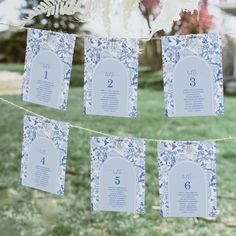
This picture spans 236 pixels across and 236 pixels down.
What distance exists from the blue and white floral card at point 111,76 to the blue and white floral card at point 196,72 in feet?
0.24

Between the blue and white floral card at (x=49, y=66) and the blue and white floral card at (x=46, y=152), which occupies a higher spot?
the blue and white floral card at (x=49, y=66)

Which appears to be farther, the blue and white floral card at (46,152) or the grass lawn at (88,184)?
the grass lawn at (88,184)

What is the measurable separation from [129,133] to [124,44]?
5.77 ft

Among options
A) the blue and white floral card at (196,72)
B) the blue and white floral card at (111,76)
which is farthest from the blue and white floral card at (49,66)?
the blue and white floral card at (196,72)

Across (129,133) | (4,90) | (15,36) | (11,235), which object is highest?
(15,36)

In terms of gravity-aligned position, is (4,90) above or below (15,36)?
below

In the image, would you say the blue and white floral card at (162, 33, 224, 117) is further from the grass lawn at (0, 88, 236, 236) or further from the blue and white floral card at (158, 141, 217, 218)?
the grass lawn at (0, 88, 236, 236)

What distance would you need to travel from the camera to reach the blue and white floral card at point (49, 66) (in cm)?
118

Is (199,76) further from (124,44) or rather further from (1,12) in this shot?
(1,12)

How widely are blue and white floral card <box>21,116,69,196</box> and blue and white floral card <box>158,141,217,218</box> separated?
0.21 m

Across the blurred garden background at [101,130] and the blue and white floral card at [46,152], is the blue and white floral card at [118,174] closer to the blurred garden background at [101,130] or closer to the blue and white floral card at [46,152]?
the blue and white floral card at [46,152]

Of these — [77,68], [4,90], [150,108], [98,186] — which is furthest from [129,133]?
[98,186]

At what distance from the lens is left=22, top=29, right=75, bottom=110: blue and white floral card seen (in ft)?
3.89

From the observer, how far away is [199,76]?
1.12 meters
